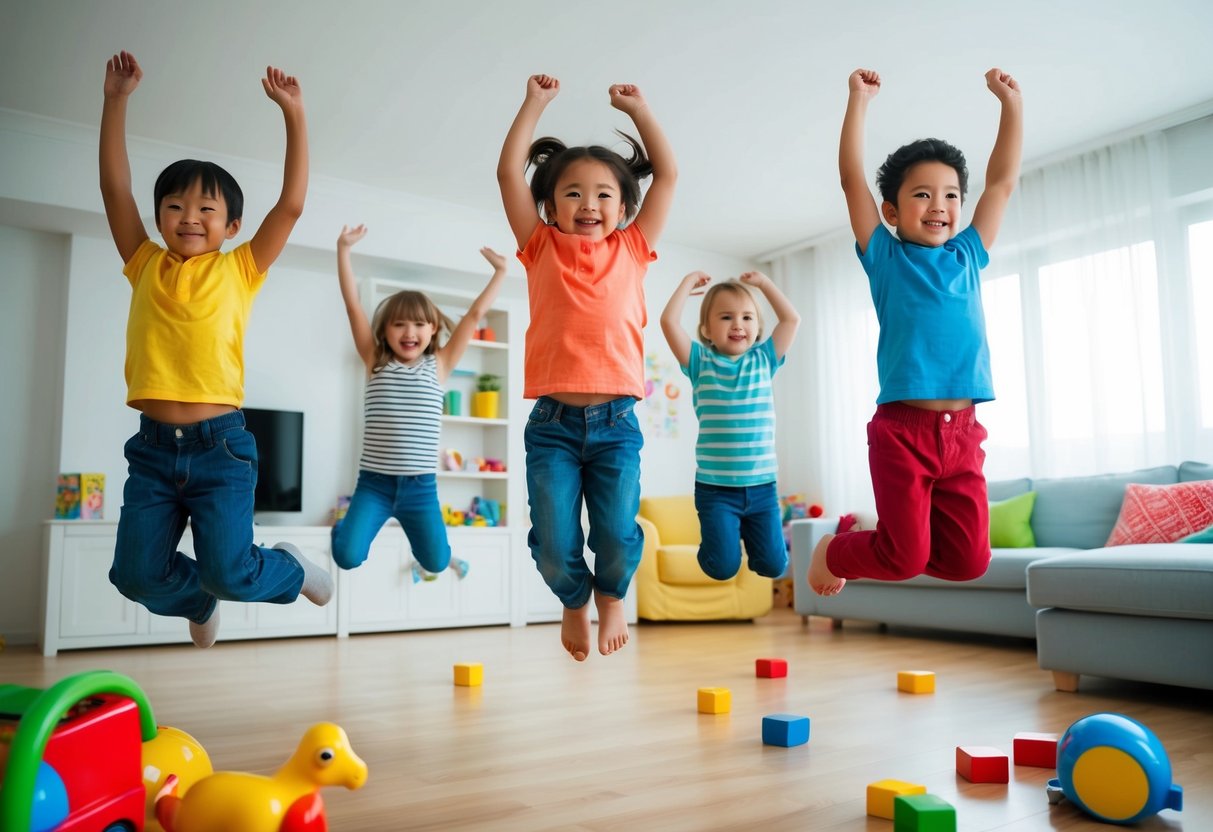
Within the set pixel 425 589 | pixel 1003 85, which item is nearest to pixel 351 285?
pixel 1003 85

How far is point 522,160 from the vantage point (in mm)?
2445

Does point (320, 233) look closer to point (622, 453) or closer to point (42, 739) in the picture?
point (622, 453)

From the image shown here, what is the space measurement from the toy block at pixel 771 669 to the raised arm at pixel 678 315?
4.63ft

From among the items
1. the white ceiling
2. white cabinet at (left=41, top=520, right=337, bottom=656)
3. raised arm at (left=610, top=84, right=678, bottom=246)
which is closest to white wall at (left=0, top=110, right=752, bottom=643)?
the white ceiling

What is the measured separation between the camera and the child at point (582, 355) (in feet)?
7.81

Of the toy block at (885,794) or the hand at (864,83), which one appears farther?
the hand at (864,83)

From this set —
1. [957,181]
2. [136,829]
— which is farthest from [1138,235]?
[136,829]

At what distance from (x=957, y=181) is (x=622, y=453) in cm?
108

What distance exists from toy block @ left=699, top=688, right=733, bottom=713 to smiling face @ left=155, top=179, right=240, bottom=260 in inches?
77.2

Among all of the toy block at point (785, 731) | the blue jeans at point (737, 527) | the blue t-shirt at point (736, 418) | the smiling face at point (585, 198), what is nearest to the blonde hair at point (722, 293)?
the blue t-shirt at point (736, 418)

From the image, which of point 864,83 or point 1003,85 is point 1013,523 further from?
point 864,83

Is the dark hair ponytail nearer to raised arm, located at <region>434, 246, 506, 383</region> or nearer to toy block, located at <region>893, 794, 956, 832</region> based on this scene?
raised arm, located at <region>434, 246, 506, 383</region>

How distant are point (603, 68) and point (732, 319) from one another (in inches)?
80.5

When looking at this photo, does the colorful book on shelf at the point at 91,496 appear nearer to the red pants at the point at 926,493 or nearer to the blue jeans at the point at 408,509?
the blue jeans at the point at 408,509
